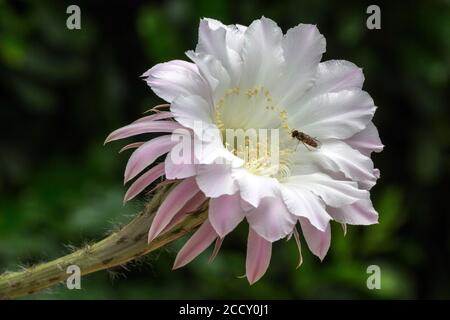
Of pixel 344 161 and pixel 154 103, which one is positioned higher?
pixel 154 103

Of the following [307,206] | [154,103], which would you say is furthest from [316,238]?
[154,103]

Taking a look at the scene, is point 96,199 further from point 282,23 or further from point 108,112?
point 282,23

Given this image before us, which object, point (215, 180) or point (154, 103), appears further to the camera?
point (154, 103)

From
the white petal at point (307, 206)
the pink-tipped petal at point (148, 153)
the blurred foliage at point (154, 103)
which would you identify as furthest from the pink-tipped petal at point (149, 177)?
the blurred foliage at point (154, 103)

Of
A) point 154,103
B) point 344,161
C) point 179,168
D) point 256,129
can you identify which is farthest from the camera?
point 154,103

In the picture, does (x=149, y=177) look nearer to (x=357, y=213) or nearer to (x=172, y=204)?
(x=172, y=204)

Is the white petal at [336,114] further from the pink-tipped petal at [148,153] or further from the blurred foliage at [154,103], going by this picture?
the blurred foliage at [154,103]

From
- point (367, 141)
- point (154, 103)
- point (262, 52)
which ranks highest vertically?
point (154, 103)

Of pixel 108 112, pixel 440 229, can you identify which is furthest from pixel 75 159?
pixel 440 229
